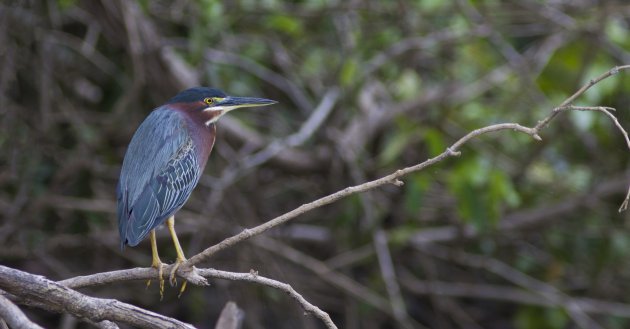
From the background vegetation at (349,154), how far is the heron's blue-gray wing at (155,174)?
1054 millimetres

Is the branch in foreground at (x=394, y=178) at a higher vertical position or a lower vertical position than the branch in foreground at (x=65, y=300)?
higher

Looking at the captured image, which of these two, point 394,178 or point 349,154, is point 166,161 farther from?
point 349,154

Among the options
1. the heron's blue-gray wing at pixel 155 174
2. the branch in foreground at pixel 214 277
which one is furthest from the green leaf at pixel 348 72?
the branch in foreground at pixel 214 277

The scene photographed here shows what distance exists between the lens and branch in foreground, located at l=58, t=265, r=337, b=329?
7.43ft

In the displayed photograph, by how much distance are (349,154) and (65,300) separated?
2763 millimetres

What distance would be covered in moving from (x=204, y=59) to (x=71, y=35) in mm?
1094

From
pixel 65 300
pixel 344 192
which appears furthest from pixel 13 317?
pixel 344 192

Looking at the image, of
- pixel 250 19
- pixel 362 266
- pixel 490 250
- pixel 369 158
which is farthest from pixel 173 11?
pixel 490 250

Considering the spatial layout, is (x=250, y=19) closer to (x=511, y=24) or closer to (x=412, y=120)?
(x=412, y=120)

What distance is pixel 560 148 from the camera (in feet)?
18.2

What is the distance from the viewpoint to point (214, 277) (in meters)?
2.36

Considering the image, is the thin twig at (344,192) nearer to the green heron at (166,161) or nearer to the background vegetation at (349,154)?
the green heron at (166,161)

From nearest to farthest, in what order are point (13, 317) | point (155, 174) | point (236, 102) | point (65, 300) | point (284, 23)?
point (13, 317)
point (65, 300)
point (155, 174)
point (236, 102)
point (284, 23)

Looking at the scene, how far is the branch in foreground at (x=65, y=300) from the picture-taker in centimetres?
219
